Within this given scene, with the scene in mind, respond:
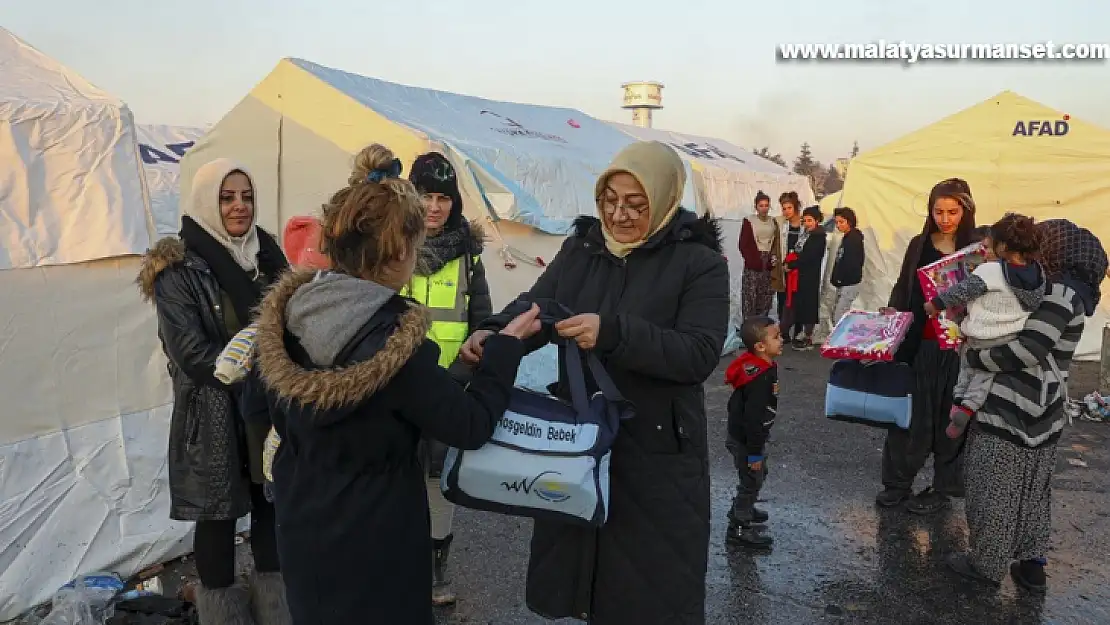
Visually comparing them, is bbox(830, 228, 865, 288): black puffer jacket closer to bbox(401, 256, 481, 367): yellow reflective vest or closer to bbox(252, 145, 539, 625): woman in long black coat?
bbox(401, 256, 481, 367): yellow reflective vest

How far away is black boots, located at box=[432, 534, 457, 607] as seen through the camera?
3.72m

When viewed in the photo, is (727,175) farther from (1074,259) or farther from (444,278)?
(444,278)

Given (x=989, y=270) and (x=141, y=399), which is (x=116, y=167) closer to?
(x=141, y=399)

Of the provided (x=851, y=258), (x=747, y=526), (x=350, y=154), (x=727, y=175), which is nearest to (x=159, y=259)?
(x=747, y=526)

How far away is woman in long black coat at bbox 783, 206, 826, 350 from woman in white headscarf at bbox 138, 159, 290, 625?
930 cm

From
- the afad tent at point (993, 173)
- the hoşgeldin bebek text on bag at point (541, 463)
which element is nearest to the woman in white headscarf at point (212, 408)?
the hoşgeldin bebek text on bag at point (541, 463)

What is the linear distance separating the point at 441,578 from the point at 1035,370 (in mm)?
2996

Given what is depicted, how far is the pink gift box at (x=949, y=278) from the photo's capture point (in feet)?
13.8

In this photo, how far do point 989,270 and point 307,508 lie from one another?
334 cm

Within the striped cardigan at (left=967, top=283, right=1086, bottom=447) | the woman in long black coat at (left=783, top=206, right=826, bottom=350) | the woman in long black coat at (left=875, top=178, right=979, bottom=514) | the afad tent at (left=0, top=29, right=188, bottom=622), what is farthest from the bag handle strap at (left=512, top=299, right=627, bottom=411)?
the woman in long black coat at (left=783, top=206, right=826, bottom=350)

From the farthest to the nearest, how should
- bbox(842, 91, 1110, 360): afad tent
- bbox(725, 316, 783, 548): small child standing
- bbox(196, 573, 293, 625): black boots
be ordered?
bbox(842, 91, 1110, 360): afad tent → bbox(725, 316, 783, 548): small child standing → bbox(196, 573, 293, 625): black boots

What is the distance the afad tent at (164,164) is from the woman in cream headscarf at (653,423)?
8.60 metres

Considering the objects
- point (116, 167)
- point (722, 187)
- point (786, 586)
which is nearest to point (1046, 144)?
point (722, 187)

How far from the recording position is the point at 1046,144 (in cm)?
1046
